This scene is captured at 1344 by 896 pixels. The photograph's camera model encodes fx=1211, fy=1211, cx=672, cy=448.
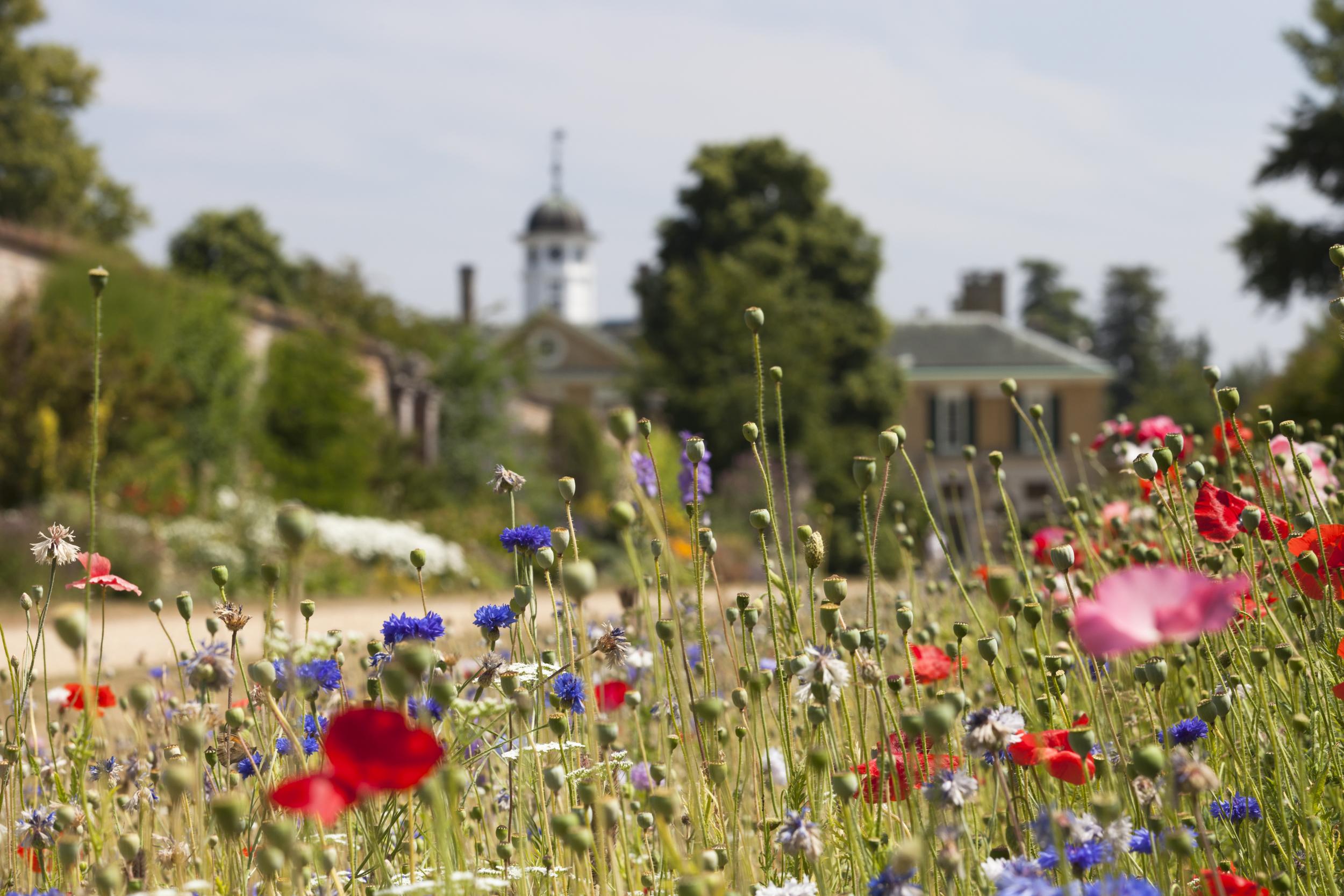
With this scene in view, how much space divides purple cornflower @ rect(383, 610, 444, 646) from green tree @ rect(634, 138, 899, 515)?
53.5ft

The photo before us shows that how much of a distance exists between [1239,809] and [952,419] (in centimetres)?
2991

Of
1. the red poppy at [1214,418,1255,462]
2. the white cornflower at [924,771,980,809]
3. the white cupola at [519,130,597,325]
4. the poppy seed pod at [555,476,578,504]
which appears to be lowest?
the white cornflower at [924,771,980,809]

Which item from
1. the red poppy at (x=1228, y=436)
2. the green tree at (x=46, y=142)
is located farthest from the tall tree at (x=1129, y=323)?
the red poppy at (x=1228, y=436)

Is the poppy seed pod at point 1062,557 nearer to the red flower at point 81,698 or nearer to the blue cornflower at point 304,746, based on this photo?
the blue cornflower at point 304,746

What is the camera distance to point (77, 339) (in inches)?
443

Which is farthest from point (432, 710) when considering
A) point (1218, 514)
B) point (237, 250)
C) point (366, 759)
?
point (237, 250)

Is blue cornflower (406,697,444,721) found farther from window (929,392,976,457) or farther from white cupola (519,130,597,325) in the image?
white cupola (519,130,597,325)

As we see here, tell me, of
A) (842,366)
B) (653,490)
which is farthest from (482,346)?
(653,490)

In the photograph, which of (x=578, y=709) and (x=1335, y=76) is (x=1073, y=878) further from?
(x=1335, y=76)

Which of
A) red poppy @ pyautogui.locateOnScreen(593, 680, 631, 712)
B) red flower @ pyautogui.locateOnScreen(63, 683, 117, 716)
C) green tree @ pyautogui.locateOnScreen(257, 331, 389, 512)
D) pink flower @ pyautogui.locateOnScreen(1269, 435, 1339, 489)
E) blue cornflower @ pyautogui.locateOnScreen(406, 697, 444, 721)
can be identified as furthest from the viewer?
green tree @ pyautogui.locateOnScreen(257, 331, 389, 512)

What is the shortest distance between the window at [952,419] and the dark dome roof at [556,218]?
132 feet

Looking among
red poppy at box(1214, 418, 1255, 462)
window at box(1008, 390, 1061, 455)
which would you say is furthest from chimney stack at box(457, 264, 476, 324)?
red poppy at box(1214, 418, 1255, 462)

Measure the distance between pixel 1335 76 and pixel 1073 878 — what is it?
19.2 metres

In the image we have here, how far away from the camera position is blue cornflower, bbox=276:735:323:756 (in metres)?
1.76
